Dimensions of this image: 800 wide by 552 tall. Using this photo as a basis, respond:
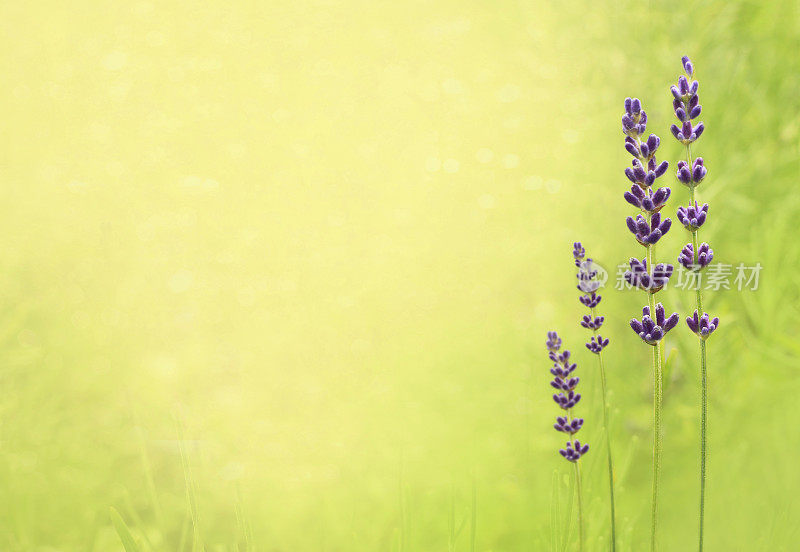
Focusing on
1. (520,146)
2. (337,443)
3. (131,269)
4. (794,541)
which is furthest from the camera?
(520,146)

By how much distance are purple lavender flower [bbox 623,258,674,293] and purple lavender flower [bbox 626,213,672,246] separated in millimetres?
22

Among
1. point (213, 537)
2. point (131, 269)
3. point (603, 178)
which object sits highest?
point (603, 178)

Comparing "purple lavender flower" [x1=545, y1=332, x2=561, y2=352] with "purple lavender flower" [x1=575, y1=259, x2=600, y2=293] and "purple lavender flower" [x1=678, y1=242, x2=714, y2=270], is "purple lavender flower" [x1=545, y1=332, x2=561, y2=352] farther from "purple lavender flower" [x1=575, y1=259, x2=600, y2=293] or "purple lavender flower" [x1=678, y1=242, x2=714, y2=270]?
"purple lavender flower" [x1=678, y1=242, x2=714, y2=270]

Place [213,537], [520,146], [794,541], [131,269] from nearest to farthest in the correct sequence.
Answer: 1. [794,541]
2. [213,537]
3. [131,269]
4. [520,146]

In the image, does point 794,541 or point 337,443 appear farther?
point 337,443

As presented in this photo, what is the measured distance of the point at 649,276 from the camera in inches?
20.6

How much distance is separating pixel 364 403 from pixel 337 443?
0.12 metres

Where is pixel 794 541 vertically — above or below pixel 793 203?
below

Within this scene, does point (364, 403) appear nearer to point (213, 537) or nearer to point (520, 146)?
point (213, 537)

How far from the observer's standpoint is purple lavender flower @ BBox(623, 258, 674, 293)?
528mm

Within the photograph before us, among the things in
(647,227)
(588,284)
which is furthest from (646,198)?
(588,284)

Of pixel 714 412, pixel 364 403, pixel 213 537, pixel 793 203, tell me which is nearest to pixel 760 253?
pixel 793 203

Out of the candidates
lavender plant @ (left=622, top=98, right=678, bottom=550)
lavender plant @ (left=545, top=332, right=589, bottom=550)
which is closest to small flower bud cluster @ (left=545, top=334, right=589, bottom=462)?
lavender plant @ (left=545, top=332, right=589, bottom=550)

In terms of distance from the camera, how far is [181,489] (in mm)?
1145
